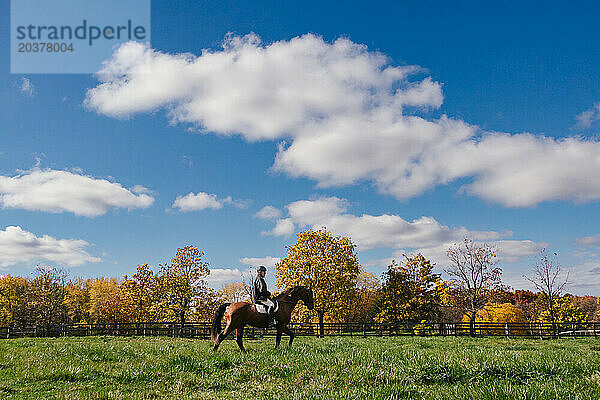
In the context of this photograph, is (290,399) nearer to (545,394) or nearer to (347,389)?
(347,389)

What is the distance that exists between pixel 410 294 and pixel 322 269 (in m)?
11.5

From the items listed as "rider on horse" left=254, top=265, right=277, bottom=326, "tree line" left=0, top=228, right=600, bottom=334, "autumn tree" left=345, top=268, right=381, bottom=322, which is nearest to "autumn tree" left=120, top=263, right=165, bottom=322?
"tree line" left=0, top=228, right=600, bottom=334

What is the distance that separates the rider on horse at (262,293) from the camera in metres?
16.0

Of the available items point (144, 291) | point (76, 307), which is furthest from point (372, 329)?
point (76, 307)

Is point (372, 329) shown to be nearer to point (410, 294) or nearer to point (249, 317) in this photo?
point (410, 294)

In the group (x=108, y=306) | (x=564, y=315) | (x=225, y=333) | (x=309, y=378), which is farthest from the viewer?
(x=108, y=306)

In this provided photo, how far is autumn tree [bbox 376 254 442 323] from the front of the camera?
45938 mm

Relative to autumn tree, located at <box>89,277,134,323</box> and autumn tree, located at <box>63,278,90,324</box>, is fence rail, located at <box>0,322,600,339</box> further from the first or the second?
autumn tree, located at <box>63,278,90,324</box>

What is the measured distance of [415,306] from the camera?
152 ft

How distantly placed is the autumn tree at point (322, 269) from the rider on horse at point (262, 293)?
997 inches

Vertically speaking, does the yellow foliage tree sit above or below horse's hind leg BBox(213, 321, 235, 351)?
below

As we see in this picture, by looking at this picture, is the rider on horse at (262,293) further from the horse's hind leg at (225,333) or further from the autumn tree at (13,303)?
the autumn tree at (13,303)

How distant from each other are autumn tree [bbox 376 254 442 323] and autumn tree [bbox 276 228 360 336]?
20.7 ft

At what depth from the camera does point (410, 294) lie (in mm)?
46500
